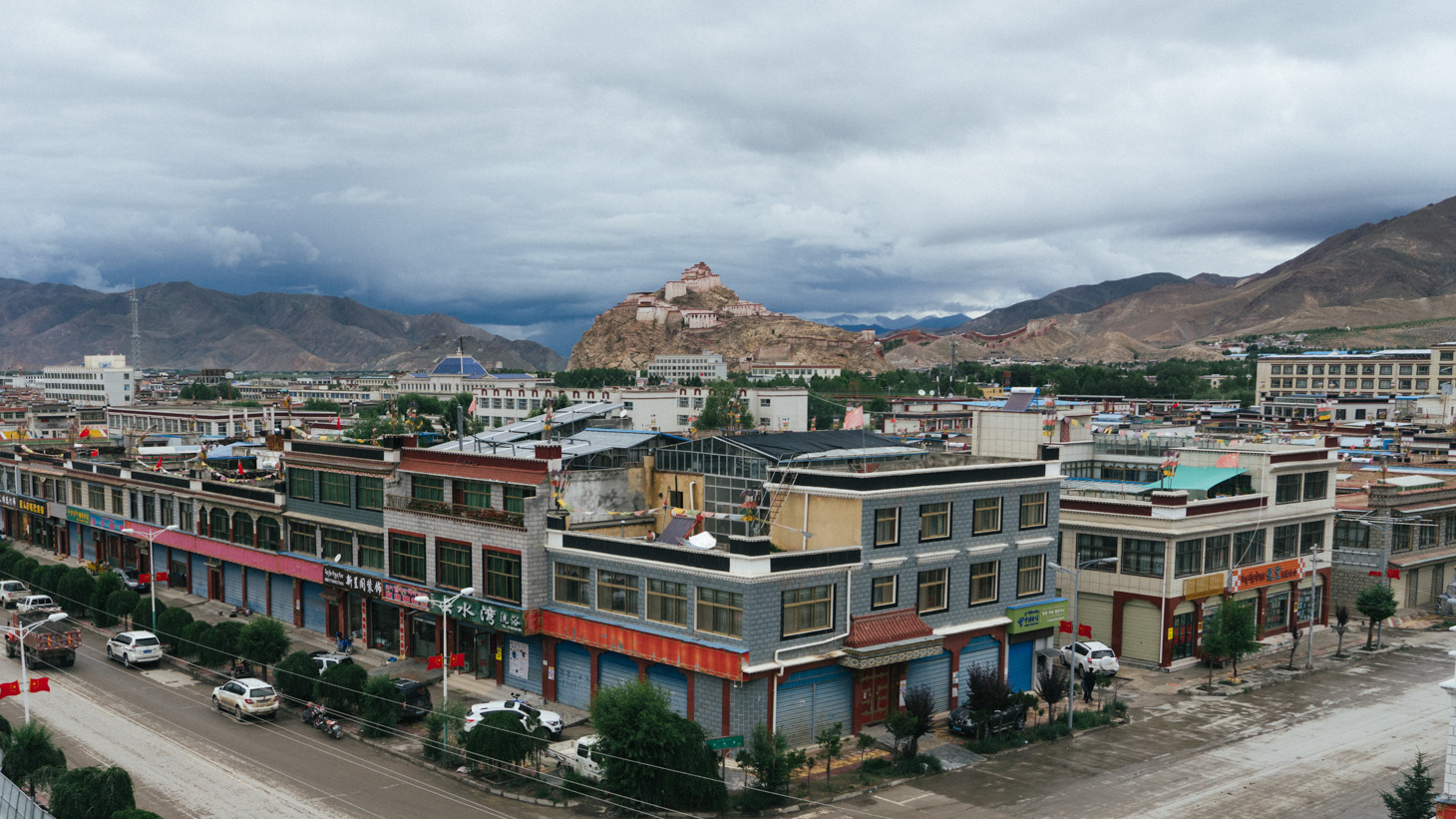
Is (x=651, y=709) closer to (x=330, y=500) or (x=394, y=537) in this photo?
(x=394, y=537)

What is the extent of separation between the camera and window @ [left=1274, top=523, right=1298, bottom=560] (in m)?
60.8

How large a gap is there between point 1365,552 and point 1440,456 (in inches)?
1683

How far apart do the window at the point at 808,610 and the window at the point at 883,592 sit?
253 cm

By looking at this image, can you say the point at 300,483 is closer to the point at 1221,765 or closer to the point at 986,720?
the point at 986,720

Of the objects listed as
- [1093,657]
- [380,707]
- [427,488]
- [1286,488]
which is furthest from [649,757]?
[1286,488]

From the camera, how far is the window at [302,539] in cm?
6112

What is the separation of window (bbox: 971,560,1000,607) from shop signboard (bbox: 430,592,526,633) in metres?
20.2

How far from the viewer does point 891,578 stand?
44062 millimetres

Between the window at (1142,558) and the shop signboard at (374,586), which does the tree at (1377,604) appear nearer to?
the window at (1142,558)

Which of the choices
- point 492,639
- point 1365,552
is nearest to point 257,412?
point 492,639

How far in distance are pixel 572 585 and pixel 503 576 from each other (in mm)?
4269

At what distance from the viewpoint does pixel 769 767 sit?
116ft

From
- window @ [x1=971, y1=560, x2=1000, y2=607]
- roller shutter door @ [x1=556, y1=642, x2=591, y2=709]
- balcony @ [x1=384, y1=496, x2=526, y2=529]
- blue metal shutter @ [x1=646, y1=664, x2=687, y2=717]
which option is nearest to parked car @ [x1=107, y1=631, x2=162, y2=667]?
balcony @ [x1=384, y1=496, x2=526, y2=529]

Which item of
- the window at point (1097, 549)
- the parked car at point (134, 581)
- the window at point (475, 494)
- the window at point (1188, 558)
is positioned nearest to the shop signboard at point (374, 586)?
the window at point (475, 494)
